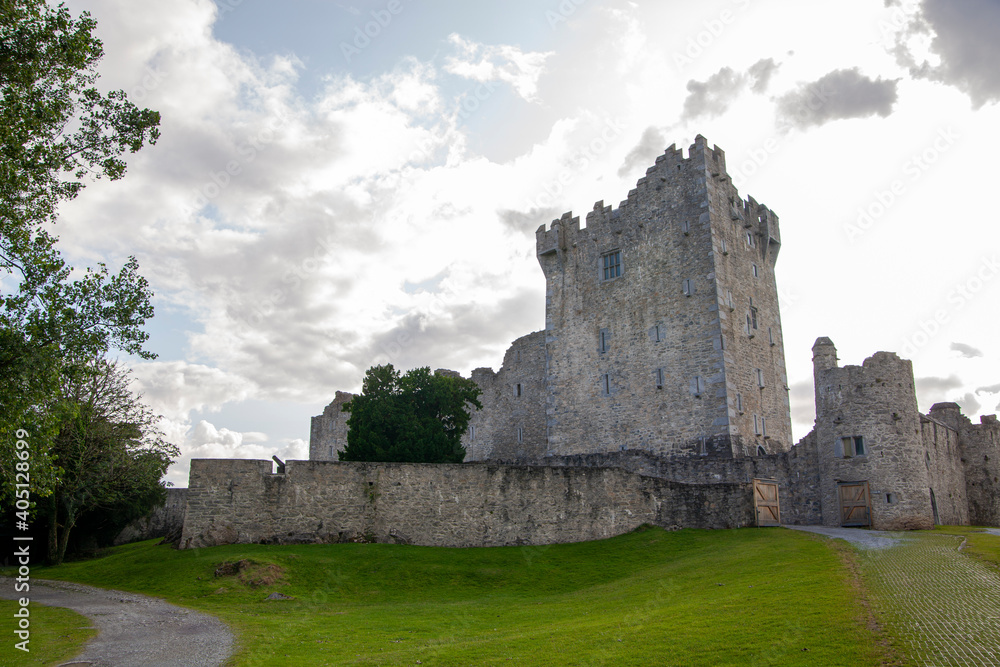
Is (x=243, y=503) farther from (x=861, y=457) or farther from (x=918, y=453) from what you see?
(x=918, y=453)

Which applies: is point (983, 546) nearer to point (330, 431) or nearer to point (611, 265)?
point (611, 265)

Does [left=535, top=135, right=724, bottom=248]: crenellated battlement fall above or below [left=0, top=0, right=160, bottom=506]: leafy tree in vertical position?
above

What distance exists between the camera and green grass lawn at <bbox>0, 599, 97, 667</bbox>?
12.1 m

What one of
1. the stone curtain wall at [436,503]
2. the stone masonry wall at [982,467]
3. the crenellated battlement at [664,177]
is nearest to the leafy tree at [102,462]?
the stone curtain wall at [436,503]

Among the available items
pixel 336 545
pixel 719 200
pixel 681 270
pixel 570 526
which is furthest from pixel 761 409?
pixel 336 545

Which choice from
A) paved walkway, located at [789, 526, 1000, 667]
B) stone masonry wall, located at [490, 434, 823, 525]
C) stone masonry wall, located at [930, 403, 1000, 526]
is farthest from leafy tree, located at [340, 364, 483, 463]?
stone masonry wall, located at [930, 403, 1000, 526]

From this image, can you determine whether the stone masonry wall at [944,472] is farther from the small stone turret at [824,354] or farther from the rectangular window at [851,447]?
the small stone turret at [824,354]

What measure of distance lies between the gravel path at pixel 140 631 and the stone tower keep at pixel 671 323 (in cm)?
2298

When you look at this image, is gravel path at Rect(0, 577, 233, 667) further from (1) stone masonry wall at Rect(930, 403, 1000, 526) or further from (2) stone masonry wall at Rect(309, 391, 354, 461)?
(2) stone masonry wall at Rect(309, 391, 354, 461)

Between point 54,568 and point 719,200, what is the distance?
33689mm

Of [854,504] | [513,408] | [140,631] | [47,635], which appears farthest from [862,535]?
[513,408]

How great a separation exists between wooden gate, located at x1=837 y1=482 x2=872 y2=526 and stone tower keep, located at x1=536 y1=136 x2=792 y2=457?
19.8 feet

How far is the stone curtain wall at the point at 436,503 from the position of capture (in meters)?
23.4

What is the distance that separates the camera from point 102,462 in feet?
96.5
